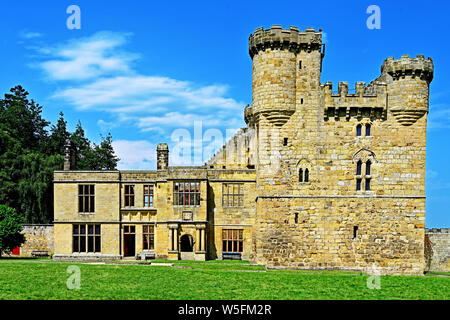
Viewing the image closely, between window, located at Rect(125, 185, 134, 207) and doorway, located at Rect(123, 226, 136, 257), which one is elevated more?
window, located at Rect(125, 185, 134, 207)

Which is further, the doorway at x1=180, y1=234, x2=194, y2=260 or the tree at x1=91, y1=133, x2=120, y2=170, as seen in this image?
the tree at x1=91, y1=133, x2=120, y2=170

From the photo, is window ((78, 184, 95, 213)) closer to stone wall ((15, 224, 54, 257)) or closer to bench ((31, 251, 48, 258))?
bench ((31, 251, 48, 258))

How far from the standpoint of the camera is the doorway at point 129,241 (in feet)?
118

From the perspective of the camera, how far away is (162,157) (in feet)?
123

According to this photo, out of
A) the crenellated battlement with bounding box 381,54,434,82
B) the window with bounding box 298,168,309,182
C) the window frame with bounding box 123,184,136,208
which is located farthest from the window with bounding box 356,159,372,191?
the window frame with bounding box 123,184,136,208

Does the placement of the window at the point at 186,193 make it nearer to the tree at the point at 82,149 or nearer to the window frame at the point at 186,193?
the window frame at the point at 186,193

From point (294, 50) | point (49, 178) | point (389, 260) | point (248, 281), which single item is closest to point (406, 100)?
point (294, 50)

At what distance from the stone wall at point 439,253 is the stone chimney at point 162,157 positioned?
21.9 meters

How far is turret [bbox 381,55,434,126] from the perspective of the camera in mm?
29656

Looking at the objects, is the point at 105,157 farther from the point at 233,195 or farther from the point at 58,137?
the point at 233,195

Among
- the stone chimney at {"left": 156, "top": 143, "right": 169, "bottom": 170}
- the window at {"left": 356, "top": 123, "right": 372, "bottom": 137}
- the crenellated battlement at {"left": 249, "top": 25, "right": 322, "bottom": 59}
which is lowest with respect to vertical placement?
the stone chimney at {"left": 156, "top": 143, "right": 169, "bottom": 170}

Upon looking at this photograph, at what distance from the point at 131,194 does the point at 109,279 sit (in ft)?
47.7

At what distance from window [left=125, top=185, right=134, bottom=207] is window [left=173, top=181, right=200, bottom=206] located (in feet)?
11.7

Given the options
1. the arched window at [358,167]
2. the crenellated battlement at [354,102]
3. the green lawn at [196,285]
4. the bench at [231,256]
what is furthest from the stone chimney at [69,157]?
the arched window at [358,167]
